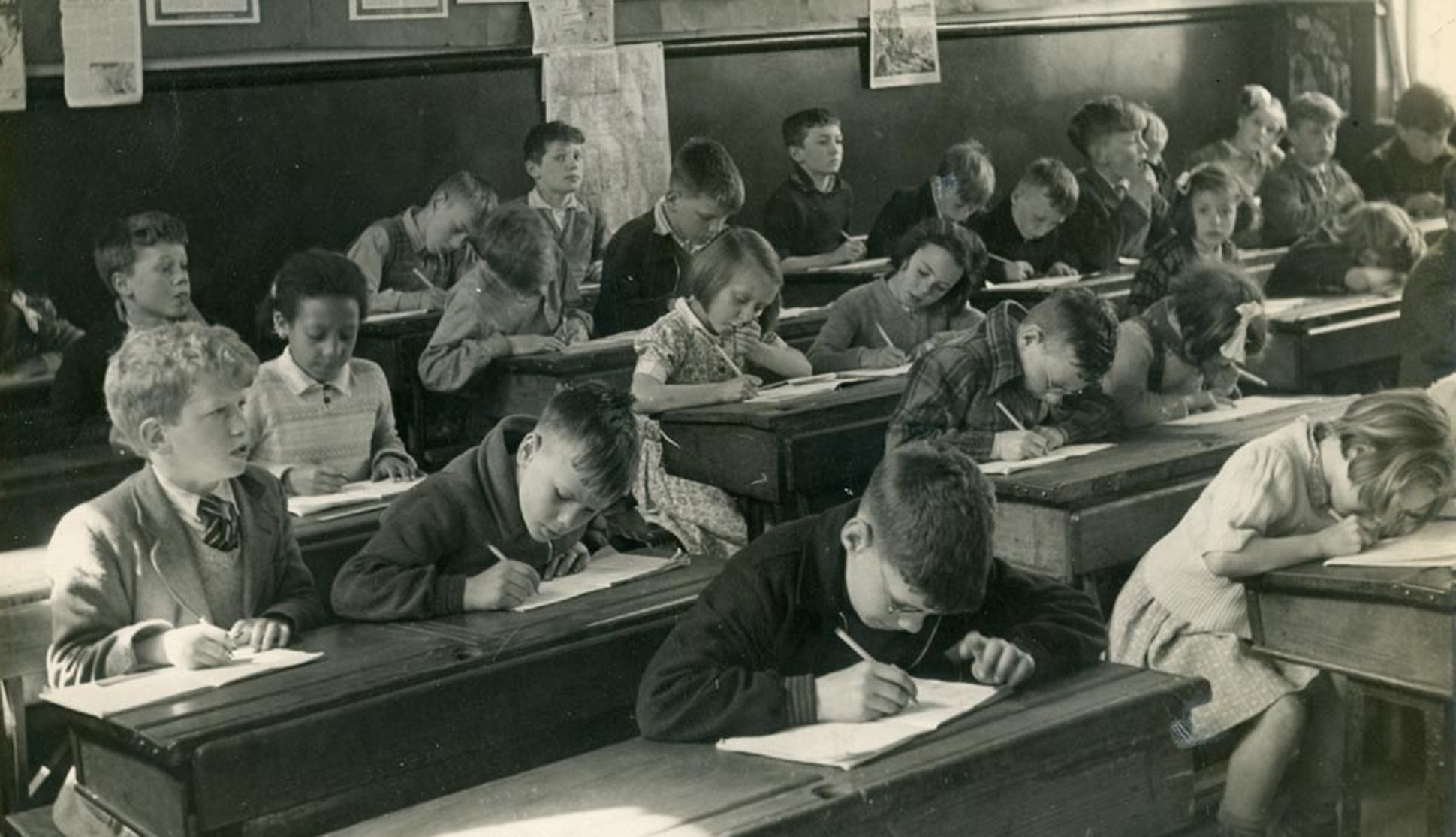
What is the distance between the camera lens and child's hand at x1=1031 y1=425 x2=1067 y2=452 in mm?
3166

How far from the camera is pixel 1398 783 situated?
2.77 meters

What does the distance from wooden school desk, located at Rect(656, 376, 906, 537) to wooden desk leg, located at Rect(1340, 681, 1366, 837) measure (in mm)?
1135

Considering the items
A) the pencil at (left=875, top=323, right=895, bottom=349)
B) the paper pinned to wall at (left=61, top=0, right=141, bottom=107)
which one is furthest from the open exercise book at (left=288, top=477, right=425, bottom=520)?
the pencil at (left=875, top=323, right=895, bottom=349)

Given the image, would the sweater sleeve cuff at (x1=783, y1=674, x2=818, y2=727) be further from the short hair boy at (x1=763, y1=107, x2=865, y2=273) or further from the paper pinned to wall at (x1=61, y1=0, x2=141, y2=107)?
the short hair boy at (x1=763, y1=107, x2=865, y2=273)

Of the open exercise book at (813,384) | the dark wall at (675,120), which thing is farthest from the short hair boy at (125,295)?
the open exercise book at (813,384)

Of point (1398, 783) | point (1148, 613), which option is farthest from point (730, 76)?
point (1398, 783)

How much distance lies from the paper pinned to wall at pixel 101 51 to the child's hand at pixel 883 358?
1.84 metres

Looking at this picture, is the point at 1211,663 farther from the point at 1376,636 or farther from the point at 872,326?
the point at 872,326

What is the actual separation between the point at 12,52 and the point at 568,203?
2.20m

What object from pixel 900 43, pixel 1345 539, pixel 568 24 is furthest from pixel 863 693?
pixel 900 43

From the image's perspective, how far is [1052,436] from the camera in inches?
125

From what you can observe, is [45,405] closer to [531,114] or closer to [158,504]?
[158,504]

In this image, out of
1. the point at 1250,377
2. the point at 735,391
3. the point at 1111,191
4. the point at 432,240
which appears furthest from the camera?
the point at 1111,191

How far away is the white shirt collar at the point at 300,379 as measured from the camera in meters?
3.12
